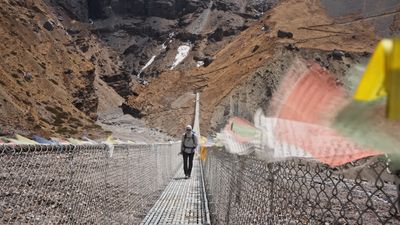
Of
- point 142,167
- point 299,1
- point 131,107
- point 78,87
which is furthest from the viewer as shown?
point 299,1

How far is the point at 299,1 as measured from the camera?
93750 millimetres

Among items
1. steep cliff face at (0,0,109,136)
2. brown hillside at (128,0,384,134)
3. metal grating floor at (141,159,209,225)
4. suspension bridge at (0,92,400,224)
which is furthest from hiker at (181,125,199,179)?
brown hillside at (128,0,384,134)

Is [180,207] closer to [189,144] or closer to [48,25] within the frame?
[189,144]

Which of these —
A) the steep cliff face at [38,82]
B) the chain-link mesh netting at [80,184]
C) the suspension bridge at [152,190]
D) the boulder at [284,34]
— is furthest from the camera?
the boulder at [284,34]

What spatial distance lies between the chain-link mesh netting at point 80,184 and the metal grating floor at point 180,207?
0.73 ft

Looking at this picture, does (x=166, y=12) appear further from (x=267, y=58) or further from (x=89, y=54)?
(x=267, y=58)

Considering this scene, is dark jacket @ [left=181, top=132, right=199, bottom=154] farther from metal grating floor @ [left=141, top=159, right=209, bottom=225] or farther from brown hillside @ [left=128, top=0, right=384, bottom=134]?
brown hillside @ [left=128, top=0, right=384, bottom=134]

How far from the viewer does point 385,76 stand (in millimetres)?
1127

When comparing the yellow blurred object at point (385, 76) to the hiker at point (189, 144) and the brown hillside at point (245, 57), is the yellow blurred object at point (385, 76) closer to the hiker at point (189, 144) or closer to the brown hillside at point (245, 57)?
the hiker at point (189, 144)

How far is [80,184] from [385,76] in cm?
504

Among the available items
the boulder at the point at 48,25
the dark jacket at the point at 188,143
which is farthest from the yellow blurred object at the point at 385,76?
the boulder at the point at 48,25

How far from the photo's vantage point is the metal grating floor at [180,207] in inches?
328

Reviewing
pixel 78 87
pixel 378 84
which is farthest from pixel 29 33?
pixel 378 84

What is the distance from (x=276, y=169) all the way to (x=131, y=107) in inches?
2975
